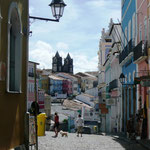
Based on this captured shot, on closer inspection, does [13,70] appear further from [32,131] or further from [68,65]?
[68,65]

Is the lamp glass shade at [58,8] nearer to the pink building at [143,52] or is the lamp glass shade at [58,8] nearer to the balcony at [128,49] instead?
the pink building at [143,52]

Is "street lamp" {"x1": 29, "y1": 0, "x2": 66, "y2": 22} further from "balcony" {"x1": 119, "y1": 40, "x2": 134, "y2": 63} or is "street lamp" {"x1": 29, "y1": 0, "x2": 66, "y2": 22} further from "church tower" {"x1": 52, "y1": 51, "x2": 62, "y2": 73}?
"church tower" {"x1": 52, "y1": 51, "x2": 62, "y2": 73}

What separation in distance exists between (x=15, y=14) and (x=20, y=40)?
687 mm

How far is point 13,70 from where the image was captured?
10492 millimetres

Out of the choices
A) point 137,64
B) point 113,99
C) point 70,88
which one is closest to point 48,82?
point 70,88

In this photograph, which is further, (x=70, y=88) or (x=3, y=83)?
(x=70, y=88)

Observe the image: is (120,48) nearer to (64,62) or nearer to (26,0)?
(26,0)

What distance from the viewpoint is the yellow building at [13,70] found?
9.07 m

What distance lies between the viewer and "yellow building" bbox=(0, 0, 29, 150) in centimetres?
907

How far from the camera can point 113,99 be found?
35.2 m

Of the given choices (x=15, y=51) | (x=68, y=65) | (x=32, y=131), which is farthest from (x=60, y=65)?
(x=15, y=51)

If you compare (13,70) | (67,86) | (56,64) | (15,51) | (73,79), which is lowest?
(13,70)

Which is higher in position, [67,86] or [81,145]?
[67,86]

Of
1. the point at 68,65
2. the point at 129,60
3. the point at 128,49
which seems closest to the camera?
the point at 128,49
